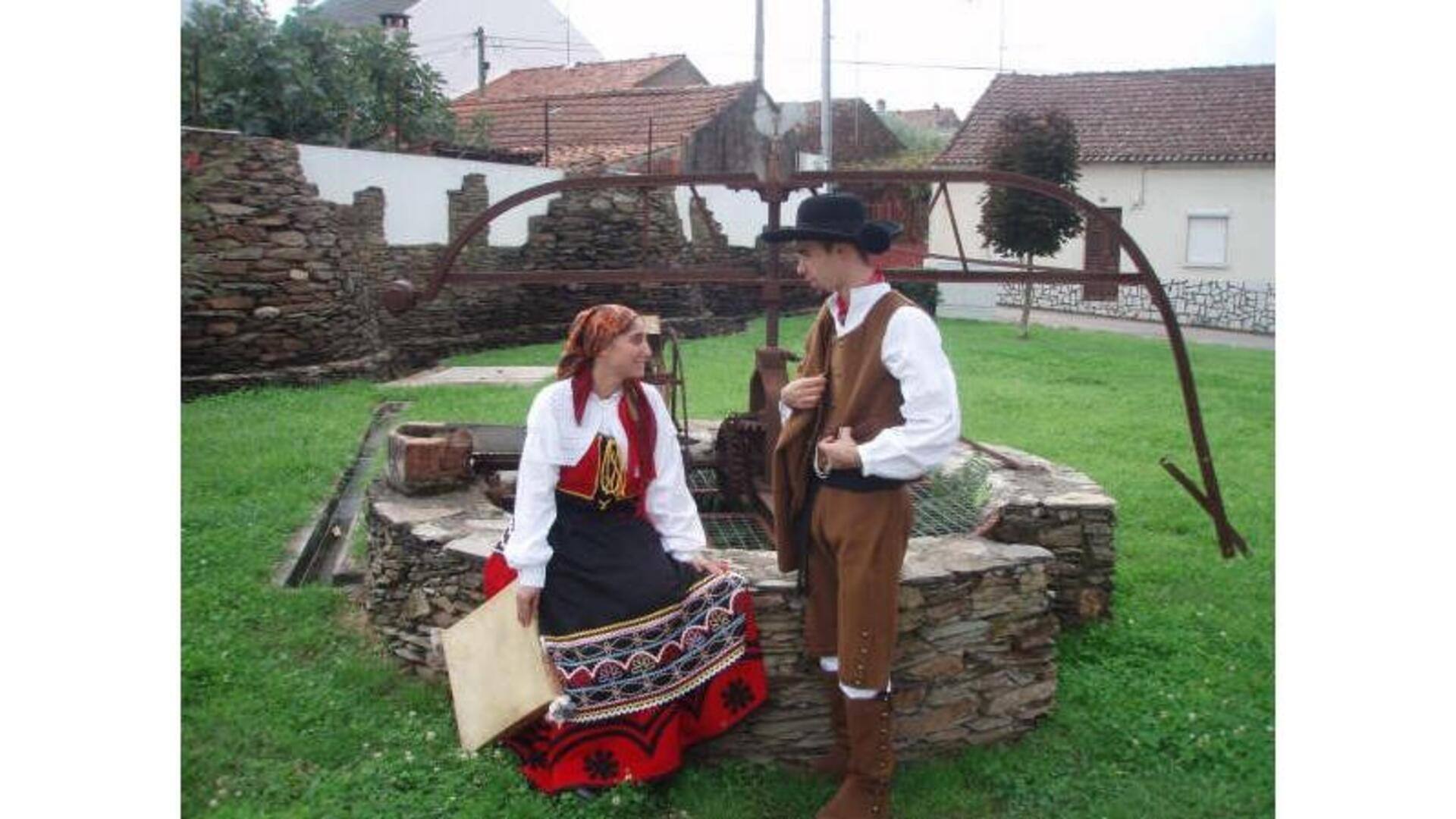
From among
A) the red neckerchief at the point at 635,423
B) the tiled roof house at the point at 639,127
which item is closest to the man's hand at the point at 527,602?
the red neckerchief at the point at 635,423

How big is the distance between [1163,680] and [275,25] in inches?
395

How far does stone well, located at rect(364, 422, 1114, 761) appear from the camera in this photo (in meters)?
3.33

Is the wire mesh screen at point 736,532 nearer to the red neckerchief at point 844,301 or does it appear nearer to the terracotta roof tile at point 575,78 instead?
the red neckerchief at point 844,301

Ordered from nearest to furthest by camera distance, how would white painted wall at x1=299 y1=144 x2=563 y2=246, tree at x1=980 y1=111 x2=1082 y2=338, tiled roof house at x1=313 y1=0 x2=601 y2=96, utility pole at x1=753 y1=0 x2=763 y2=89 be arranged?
white painted wall at x1=299 y1=144 x2=563 y2=246 → tree at x1=980 y1=111 x2=1082 y2=338 → utility pole at x1=753 y1=0 x2=763 y2=89 → tiled roof house at x1=313 y1=0 x2=601 y2=96

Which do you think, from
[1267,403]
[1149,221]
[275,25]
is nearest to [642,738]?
[1267,403]

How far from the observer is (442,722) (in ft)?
11.7

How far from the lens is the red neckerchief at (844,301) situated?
2852mm

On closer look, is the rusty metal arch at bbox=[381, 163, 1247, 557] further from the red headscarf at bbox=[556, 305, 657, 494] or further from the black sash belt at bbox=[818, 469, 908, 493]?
the black sash belt at bbox=[818, 469, 908, 493]

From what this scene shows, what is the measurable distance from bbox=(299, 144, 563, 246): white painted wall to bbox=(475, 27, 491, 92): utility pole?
7828mm

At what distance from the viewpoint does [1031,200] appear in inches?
534

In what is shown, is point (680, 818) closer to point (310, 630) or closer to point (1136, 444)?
point (310, 630)

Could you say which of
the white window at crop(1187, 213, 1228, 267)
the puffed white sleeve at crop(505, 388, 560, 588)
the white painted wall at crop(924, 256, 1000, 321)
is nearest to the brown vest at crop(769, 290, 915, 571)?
the puffed white sleeve at crop(505, 388, 560, 588)

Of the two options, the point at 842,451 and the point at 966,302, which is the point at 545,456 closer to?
the point at 842,451

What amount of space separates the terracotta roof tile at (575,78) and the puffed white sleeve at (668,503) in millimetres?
16433
